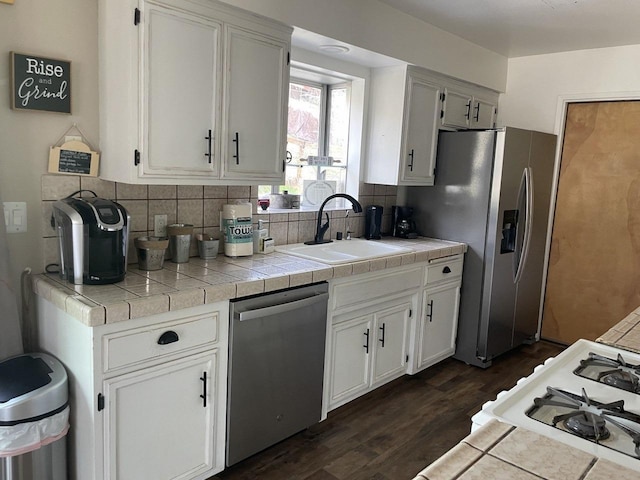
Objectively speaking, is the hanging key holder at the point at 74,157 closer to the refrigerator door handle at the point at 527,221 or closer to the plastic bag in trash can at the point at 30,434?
the plastic bag in trash can at the point at 30,434

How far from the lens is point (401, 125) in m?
3.40

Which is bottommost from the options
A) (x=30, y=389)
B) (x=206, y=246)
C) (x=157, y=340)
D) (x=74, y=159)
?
(x=30, y=389)

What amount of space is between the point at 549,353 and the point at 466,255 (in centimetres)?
120

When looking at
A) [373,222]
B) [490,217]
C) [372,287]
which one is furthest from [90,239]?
[490,217]

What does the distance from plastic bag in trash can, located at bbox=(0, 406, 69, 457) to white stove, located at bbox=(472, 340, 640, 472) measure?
1.42 meters

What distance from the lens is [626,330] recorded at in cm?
175

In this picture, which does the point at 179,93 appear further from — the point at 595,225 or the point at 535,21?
the point at 595,225

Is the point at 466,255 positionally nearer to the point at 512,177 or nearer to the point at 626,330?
the point at 512,177

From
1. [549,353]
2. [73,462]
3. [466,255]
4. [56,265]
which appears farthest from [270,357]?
[549,353]

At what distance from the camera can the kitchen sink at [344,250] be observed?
9.84 ft

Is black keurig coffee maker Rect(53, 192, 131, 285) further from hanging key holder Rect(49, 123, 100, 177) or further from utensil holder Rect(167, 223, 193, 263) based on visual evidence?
utensil holder Rect(167, 223, 193, 263)

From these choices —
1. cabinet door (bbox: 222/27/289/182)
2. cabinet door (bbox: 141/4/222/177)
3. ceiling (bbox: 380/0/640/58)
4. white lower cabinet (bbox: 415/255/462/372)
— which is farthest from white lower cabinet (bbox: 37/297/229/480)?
ceiling (bbox: 380/0/640/58)

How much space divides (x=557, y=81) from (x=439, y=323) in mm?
2272

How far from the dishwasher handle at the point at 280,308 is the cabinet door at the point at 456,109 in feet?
6.46
